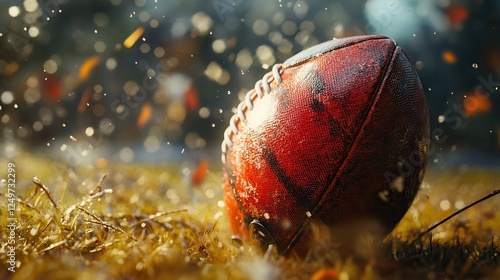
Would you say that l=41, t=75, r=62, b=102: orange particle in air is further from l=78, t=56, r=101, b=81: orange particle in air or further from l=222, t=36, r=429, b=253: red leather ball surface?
l=222, t=36, r=429, b=253: red leather ball surface

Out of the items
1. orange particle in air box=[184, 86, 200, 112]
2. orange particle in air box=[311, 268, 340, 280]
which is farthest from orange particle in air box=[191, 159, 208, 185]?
orange particle in air box=[311, 268, 340, 280]

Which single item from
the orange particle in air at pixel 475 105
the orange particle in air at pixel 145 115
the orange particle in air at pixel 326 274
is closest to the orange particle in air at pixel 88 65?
the orange particle in air at pixel 145 115

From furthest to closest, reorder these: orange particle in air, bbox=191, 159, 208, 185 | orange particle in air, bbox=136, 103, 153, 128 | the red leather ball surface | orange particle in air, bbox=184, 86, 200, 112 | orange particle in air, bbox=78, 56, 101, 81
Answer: orange particle in air, bbox=136, 103, 153, 128 < orange particle in air, bbox=184, 86, 200, 112 < orange particle in air, bbox=78, 56, 101, 81 < orange particle in air, bbox=191, 159, 208, 185 < the red leather ball surface

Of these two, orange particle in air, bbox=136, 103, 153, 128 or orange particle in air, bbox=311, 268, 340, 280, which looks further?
orange particle in air, bbox=136, 103, 153, 128

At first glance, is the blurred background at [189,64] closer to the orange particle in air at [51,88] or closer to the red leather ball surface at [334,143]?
the orange particle in air at [51,88]

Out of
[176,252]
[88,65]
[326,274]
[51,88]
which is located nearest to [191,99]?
[88,65]

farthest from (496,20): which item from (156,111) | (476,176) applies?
(156,111)

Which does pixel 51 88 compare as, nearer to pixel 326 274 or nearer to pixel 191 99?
pixel 191 99
